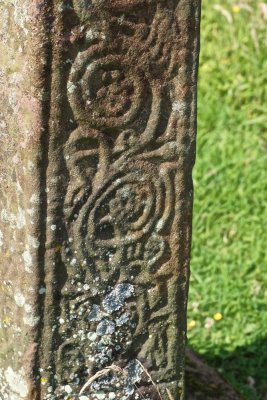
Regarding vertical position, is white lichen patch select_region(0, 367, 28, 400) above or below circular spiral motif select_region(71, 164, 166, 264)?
below

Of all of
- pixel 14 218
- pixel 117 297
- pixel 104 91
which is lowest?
pixel 117 297

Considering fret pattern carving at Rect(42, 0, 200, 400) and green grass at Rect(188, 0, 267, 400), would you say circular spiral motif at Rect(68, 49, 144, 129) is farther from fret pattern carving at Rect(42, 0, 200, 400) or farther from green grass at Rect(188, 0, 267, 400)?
green grass at Rect(188, 0, 267, 400)

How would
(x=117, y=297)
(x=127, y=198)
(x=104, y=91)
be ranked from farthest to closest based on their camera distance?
(x=117, y=297) → (x=127, y=198) → (x=104, y=91)

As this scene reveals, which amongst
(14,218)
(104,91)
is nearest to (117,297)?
(14,218)

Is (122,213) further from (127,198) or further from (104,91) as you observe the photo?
(104,91)

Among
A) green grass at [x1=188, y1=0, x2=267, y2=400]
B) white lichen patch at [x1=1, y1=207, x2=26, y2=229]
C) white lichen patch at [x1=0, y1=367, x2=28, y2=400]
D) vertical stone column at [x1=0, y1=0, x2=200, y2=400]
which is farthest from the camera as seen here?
green grass at [x1=188, y1=0, x2=267, y2=400]

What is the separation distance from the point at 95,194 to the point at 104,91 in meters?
0.28

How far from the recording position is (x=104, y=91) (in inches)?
Answer: 95.3

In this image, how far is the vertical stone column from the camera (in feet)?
7.71

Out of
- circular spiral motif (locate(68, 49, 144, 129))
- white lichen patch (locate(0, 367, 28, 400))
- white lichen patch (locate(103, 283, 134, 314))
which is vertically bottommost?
white lichen patch (locate(0, 367, 28, 400))

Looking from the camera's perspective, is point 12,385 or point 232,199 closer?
point 12,385

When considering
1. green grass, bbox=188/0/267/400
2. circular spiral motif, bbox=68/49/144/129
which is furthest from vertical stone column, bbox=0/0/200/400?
green grass, bbox=188/0/267/400

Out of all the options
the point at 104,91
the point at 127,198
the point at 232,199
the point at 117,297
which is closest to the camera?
the point at 104,91

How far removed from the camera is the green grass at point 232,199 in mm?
4285
